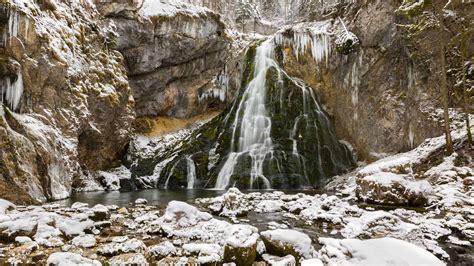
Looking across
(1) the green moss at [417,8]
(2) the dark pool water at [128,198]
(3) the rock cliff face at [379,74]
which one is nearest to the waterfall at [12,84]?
(2) the dark pool water at [128,198]

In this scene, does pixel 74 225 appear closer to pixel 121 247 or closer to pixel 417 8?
pixel 121 247

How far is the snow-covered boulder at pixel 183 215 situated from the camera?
863 cm

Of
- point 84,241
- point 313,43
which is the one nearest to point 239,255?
point 84,241

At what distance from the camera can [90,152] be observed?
20.4 m

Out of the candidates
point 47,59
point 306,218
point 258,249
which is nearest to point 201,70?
A: point 47,59

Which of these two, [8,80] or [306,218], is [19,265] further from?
[8,80]

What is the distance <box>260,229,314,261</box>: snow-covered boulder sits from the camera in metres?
6.04

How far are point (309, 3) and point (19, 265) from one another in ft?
123

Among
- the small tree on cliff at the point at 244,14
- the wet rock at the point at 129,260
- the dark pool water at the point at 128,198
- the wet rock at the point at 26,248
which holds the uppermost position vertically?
the small tree on cliff at the point at 244,14

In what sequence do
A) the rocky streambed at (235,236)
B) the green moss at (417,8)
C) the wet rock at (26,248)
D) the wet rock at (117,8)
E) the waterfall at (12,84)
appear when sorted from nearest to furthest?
the rocky streambed at (235,236) < the wet rock at (26,248) < the waterfall at (12,84) < the green moss at (417,8) < the wet rock at (117,8)

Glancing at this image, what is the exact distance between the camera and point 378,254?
4996 mm

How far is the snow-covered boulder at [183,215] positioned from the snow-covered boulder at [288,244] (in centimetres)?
282

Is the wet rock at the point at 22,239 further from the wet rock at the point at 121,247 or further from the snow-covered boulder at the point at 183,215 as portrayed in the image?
the snow-covered boulder at the point at 183,215

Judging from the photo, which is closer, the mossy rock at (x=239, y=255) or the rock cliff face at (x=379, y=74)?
the mossy rock at (x=239, y=255)
